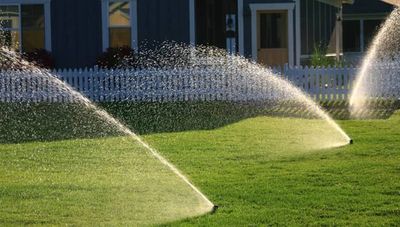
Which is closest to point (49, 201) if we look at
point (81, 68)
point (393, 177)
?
point (393, 177)

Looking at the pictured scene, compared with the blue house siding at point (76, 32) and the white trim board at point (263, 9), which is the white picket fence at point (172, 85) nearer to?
the blue house siding at point (76, 32)

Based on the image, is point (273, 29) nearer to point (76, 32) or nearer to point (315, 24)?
point (315, 24)

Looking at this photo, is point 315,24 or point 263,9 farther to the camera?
point 315,24

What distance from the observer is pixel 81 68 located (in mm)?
27266

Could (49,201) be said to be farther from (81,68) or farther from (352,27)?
(352,27)

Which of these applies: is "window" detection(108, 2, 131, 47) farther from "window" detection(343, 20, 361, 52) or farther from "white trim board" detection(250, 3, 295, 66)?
"window" detection(343, 20, 361, 52)

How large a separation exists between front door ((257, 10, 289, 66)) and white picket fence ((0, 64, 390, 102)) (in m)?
3.82

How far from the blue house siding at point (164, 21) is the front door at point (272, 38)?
83.2 inches

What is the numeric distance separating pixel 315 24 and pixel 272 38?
15.4 ft

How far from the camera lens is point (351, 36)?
172ft

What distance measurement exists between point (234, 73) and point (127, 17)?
15.8ft

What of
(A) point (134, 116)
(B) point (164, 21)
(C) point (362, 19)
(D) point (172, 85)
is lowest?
(A) point (134, 116)

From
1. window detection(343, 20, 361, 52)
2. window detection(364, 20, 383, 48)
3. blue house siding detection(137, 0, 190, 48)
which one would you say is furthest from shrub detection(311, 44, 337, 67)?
window detection(364, 20, 383, 48)

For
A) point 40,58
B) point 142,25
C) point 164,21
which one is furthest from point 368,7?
point 40,58
